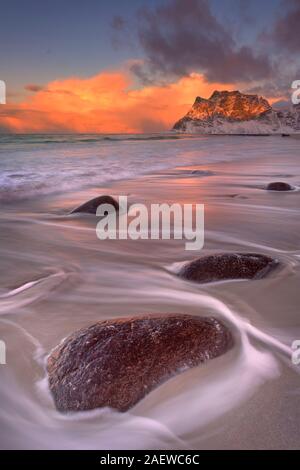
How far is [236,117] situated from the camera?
17325 cm

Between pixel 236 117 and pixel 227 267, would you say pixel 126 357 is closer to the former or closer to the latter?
pixel 227 267

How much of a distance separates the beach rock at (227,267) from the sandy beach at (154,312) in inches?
3.2

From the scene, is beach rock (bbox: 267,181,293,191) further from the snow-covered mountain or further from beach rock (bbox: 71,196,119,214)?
the snow-covered mountain

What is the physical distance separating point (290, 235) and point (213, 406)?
125 inches

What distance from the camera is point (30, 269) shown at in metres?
3.33

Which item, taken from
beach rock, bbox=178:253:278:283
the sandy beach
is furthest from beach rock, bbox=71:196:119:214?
beach rock, bbox=178:253:278:283

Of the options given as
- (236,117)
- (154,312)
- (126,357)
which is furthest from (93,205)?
(236,117)

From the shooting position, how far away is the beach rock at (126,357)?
162 cm

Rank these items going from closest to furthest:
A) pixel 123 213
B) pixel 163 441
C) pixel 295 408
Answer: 1. pixel 163 441
2. pixel 295 408
3. pixel 123 213

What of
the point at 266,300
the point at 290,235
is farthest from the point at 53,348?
the point at 290,235

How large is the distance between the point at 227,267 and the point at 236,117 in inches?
7239

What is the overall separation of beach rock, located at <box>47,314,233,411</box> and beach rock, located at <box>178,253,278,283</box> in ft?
2.85
